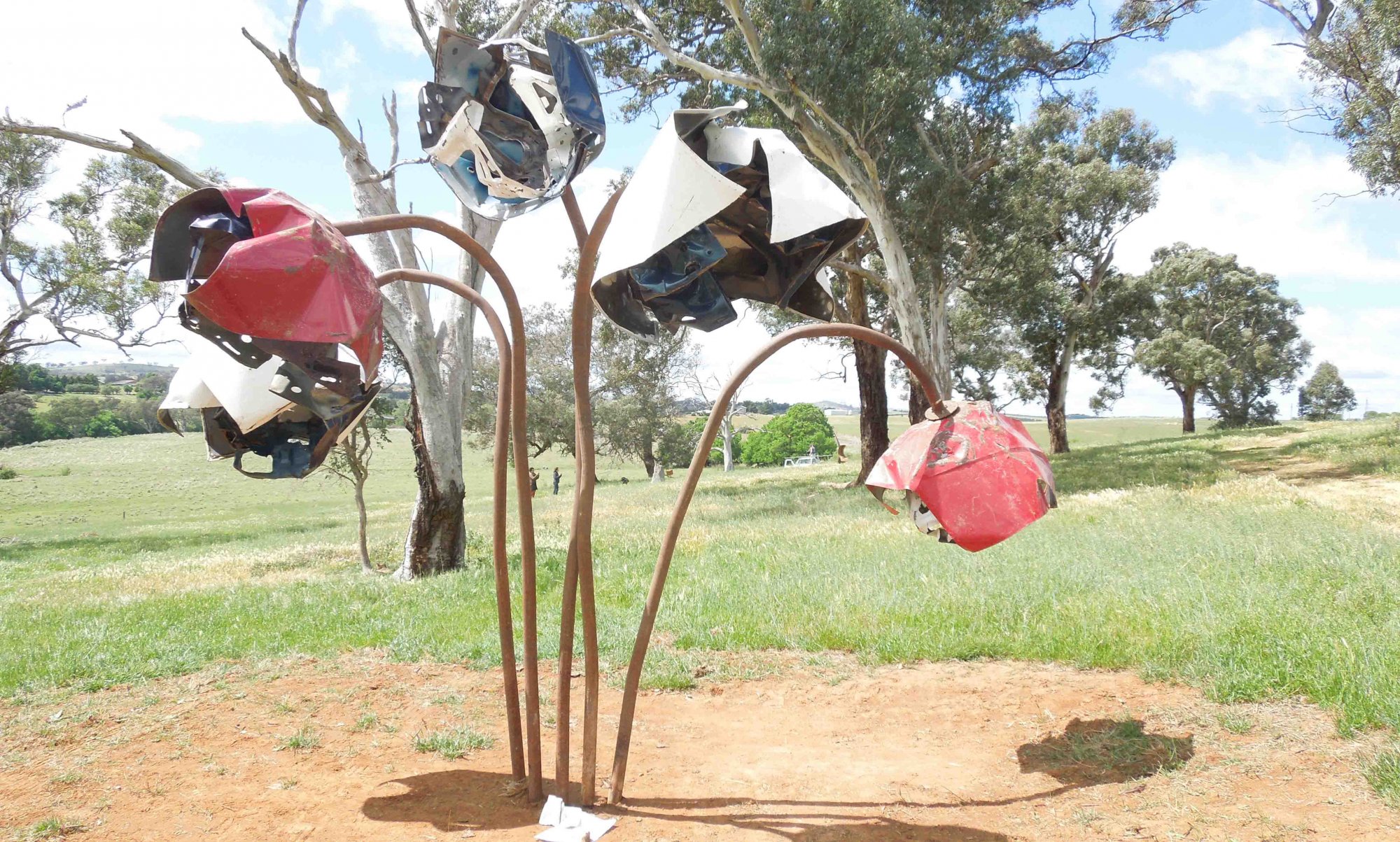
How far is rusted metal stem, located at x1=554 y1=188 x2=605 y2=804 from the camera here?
3.03 metres

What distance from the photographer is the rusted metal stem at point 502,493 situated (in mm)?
3129

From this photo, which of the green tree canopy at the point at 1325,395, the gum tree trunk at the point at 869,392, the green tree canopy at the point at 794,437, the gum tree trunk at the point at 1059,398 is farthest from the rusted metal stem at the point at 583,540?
the green tree canopy at the point at 1325,395

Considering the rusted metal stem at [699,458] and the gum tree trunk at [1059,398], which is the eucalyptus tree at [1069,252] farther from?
the rusted metal stem at [699,458]

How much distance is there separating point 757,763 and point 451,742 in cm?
159

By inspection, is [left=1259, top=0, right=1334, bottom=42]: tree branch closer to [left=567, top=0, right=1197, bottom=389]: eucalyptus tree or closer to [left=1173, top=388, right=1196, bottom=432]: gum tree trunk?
[left=567, top=0, right=1197, bottom=389]: eucalyptus tree

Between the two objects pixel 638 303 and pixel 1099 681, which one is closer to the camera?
pixel 638 303

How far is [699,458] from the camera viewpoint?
3.18 metres

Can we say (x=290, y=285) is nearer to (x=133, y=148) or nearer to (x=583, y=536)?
(x=583, y=536)

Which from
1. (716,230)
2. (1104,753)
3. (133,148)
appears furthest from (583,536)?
(133,148)

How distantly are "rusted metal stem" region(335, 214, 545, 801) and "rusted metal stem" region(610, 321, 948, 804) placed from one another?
13.8 inches

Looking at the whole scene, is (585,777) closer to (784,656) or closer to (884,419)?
(784,656)

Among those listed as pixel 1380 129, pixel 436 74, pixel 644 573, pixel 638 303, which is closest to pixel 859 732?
pixel 638 303

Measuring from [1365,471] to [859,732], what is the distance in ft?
53.7

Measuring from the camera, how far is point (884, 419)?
1978 centimetres
